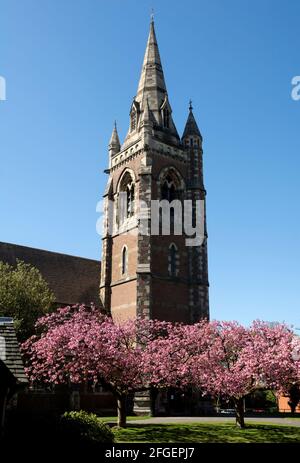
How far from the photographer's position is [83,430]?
14617 mm

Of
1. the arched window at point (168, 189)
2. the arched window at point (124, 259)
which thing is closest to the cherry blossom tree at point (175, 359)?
the arched window at point (124, 259)

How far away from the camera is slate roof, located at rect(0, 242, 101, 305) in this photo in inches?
1524

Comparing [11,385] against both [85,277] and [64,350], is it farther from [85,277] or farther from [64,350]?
[85,277]

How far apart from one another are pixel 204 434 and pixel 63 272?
22968 millimetres

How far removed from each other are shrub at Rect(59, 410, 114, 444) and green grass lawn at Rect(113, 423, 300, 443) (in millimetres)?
2243

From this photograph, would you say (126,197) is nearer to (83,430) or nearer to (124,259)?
(124,259)

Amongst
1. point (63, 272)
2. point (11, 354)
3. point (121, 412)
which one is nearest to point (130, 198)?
point (63, 272)

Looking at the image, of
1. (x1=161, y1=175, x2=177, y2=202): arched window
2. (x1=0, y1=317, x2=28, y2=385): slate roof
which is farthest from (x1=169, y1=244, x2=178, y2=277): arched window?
(x1=0, y1=317, x2=28, y2=385): slate roof

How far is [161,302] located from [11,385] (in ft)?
82.7

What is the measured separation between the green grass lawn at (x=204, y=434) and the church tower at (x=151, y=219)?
12275 mm

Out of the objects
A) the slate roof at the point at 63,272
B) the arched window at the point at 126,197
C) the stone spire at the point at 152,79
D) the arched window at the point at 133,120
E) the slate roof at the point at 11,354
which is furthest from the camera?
the stone spire at the point at 152,79

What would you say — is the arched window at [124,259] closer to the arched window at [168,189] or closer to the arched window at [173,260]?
the arched window at [173,260]

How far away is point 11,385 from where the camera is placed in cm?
1173

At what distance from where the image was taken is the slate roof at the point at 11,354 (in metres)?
12.8
